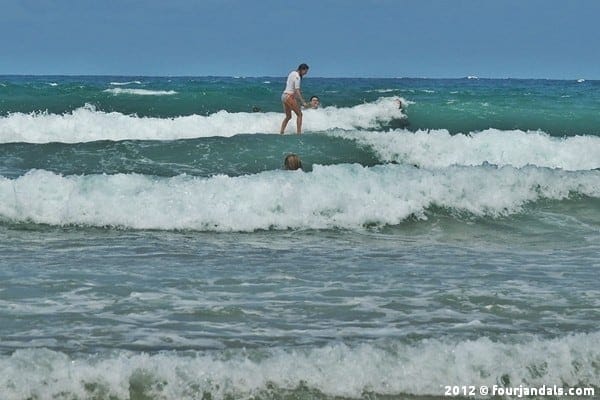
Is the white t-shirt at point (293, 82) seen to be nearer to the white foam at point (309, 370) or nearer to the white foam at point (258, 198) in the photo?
the white foam at point (258, 198)

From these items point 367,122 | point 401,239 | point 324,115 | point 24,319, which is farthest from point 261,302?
point 367,122

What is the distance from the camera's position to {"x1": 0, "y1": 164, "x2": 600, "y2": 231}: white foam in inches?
440

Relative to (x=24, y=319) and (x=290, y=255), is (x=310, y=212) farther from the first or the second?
(x=24, y=319)

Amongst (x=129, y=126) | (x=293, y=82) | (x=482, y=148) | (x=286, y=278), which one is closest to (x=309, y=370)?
(x=286, y=278)

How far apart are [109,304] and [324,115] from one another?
65.1 ft

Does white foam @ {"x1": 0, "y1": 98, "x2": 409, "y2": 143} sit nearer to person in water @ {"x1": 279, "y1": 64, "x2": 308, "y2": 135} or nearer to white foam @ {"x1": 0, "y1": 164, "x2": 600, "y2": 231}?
person in water @ {"x1": 279, "y1": 64, "x2": 308, "y2": 135}

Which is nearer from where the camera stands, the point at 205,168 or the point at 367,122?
the point at 205,168

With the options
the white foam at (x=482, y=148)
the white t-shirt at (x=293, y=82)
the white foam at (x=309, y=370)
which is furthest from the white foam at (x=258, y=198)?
the white foam at (x=482, y=148)

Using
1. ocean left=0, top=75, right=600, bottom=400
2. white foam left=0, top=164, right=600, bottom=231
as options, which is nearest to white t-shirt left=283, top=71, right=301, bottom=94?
ocean left=0, top=75, right=600, bottom=400

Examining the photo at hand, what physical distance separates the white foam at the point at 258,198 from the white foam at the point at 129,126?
1043 centimetres

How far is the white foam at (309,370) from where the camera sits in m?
4.78

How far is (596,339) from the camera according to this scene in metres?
5.59

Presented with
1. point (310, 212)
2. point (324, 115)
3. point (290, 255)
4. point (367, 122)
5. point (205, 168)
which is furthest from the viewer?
point (367, 122)

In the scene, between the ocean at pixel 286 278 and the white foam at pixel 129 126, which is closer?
the ocean at pixel 286 278
